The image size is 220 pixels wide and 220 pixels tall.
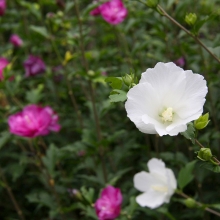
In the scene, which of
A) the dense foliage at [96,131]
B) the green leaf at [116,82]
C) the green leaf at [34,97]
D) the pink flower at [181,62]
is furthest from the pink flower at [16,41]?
the green leaf at [116,82]

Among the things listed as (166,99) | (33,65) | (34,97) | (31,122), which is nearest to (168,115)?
(166,99)

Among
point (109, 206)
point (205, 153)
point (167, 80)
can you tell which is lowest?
point (109, 206)

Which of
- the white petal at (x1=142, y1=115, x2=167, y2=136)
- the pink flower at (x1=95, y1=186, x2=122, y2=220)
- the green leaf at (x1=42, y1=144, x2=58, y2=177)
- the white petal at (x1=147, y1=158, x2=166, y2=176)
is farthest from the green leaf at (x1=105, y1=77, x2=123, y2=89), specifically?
the green leaf at (x1=42, y1=144, x2=58, y2=177)

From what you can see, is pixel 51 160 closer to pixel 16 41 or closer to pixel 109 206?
pixel 109 206

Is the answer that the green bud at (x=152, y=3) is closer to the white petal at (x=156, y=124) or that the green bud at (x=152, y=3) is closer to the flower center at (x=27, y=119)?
the white petal at (x=156, y=124)

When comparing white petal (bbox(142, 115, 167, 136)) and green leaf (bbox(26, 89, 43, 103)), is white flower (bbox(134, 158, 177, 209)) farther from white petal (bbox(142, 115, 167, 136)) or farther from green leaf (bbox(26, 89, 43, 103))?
green leaf (bbox(26, 89, 43, 103))

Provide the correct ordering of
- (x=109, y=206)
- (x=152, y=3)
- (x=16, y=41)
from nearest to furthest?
(x=152, y=3) → (x=109, y=206) → (x=16, y=41)
